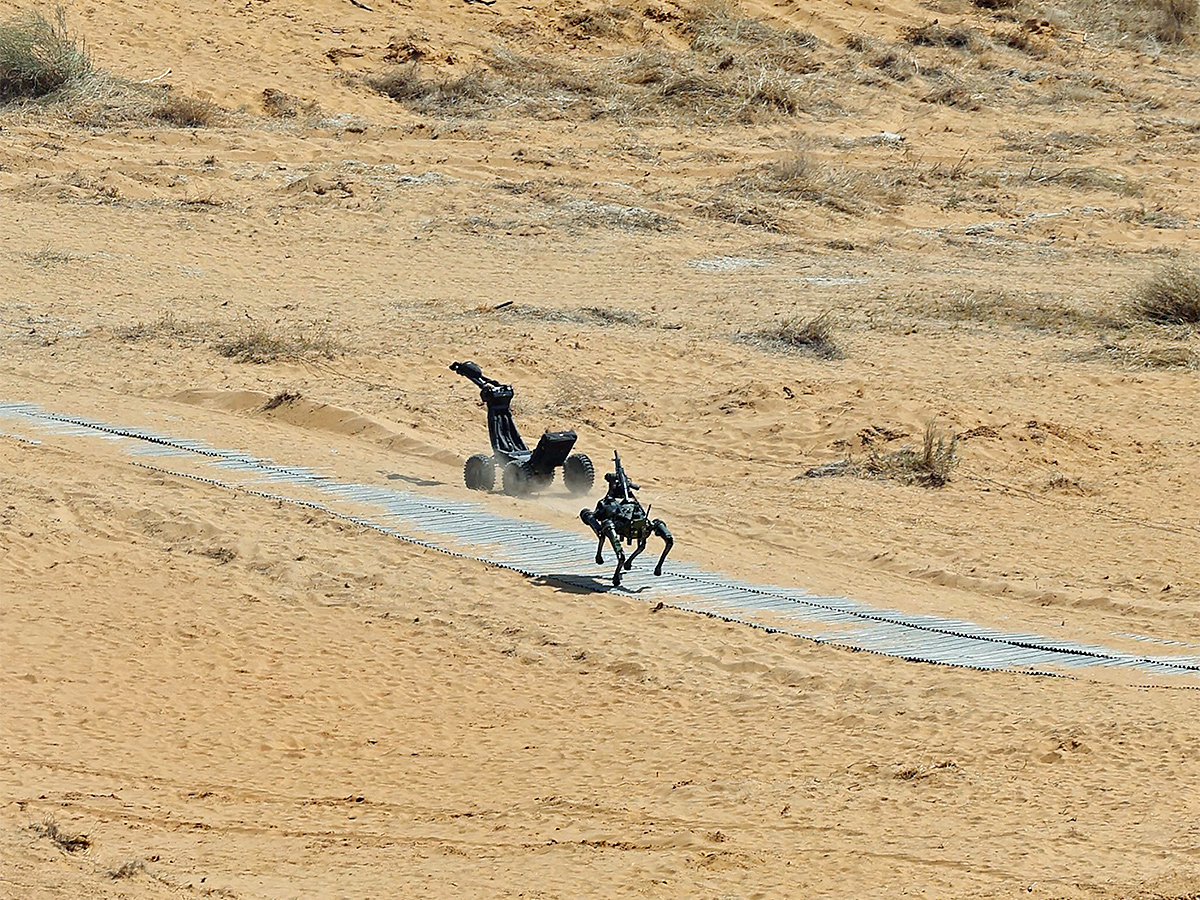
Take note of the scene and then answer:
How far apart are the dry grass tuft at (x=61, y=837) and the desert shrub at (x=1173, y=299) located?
1262 cm

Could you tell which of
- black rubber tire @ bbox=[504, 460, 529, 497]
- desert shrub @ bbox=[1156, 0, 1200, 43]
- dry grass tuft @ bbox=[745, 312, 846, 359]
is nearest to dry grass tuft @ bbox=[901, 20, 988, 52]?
desert shrub @ bbox=[1156, 0, 1200, 43]

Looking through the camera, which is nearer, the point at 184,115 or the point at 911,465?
the point at 911,465

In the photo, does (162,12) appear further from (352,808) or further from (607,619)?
(352,808)

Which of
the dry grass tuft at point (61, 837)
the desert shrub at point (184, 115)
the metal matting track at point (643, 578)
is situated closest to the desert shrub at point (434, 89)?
the desert shrub at point (184, 115)

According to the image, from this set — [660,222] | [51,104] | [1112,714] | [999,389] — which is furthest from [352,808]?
[51,104]

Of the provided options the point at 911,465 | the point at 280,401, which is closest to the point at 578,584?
the point at 911,465

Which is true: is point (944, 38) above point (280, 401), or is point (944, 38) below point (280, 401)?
above

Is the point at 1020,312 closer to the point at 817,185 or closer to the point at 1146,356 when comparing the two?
the point at 1146,356

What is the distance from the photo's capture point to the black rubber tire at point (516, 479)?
443 inches

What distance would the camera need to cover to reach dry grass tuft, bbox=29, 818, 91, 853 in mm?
6312

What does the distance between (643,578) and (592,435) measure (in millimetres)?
3668

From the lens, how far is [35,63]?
76.1ft

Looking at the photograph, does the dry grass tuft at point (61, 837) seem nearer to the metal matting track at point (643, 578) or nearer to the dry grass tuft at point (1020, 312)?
the metal matting track at point (643, 578)

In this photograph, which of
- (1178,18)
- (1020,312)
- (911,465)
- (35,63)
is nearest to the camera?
(911,465)
